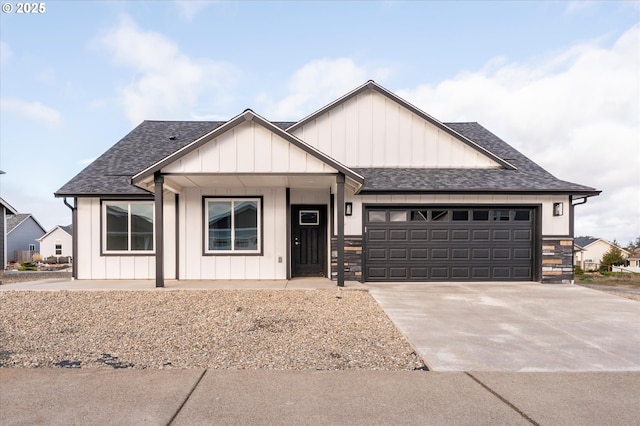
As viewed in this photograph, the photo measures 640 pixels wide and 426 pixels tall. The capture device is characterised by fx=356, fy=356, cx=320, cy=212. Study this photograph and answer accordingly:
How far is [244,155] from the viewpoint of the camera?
8.50m

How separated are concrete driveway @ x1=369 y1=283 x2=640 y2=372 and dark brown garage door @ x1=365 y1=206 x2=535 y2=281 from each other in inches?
33.2

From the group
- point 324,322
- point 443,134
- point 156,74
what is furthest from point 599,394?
point 156,74

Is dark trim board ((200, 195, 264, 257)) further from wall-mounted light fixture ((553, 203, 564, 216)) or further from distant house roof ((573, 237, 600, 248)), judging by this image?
distant house roof ((573, 237, 600, 248))

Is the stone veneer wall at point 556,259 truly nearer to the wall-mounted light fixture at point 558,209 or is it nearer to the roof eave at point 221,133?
the wall-mounted light fixture at point 558,209

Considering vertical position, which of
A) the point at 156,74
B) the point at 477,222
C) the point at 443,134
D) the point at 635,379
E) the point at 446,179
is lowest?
the point at 635,379

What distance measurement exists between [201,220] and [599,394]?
31.6 feet

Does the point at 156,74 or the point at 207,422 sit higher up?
the point at 156,74

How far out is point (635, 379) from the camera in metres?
3.85

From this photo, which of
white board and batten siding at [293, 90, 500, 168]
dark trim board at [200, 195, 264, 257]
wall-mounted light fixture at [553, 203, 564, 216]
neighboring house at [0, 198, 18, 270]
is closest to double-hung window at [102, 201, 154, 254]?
dark trim board at [200, 195, 264, 257]

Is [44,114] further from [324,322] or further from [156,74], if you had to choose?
[324,322]


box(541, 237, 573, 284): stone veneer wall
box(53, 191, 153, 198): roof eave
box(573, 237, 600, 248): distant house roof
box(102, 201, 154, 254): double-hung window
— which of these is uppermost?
box(53, 191, 153, 198): roof eave

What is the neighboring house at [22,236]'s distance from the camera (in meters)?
33.7

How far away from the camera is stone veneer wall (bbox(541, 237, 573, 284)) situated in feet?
34.2

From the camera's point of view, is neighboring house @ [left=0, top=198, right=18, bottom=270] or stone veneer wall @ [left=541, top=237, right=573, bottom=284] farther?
neighboring house @ [left=0, top=198, right=18, bottom=270]
